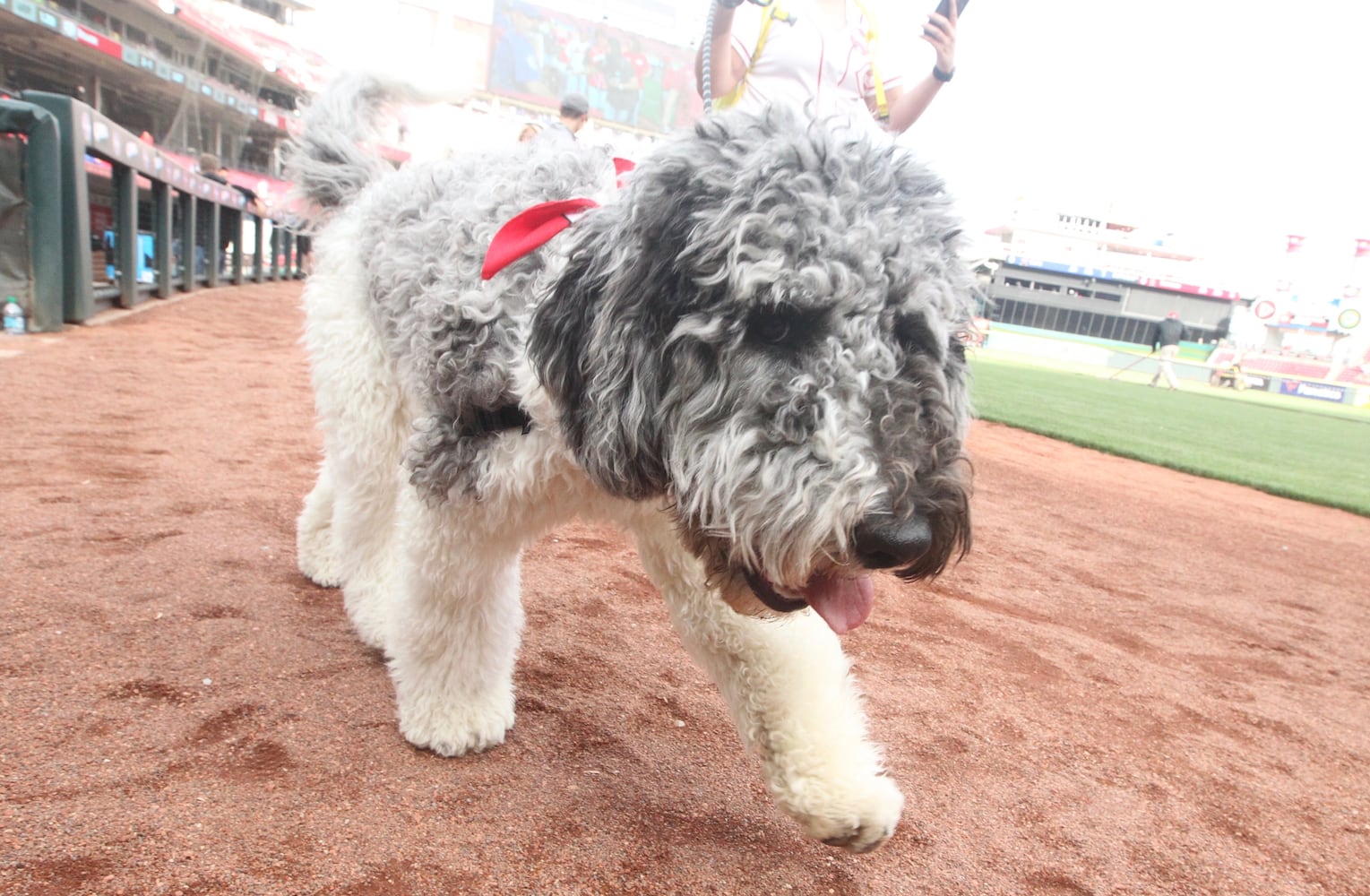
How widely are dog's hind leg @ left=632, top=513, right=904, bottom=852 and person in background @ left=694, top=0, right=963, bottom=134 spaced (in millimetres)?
1762

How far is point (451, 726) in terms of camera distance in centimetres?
213

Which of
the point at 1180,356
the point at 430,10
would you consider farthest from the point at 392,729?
the point at 430,10

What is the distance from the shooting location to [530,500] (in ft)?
5.87

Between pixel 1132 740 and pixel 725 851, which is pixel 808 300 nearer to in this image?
pixel 725 851

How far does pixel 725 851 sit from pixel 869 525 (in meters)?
1.11

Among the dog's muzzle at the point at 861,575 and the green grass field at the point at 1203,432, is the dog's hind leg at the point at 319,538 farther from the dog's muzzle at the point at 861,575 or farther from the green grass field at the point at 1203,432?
the green grass field at the point at 1203,432

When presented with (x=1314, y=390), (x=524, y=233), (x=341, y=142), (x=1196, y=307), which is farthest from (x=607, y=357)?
(x=1196, y=307)

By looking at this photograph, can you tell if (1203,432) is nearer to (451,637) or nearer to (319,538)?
(319,538)

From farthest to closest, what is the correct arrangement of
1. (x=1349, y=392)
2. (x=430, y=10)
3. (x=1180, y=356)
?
(x=430, y=10), (x=1180, y=356), (x=1349, y=392)

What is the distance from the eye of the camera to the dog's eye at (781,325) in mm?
1267

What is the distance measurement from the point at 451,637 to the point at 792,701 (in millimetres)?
901

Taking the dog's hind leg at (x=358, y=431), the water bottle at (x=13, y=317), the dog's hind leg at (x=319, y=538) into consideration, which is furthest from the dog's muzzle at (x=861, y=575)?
the water bottle at (x=13, y=317)

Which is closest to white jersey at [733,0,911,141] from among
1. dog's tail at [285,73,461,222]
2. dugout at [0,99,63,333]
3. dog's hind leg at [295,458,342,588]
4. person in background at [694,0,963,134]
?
person in background at [694,0,963,134]

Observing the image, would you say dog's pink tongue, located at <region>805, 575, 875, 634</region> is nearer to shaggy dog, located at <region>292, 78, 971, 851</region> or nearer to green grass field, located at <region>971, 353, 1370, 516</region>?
shaggy dog, located at <region>292, 78, 971, 851</region>
